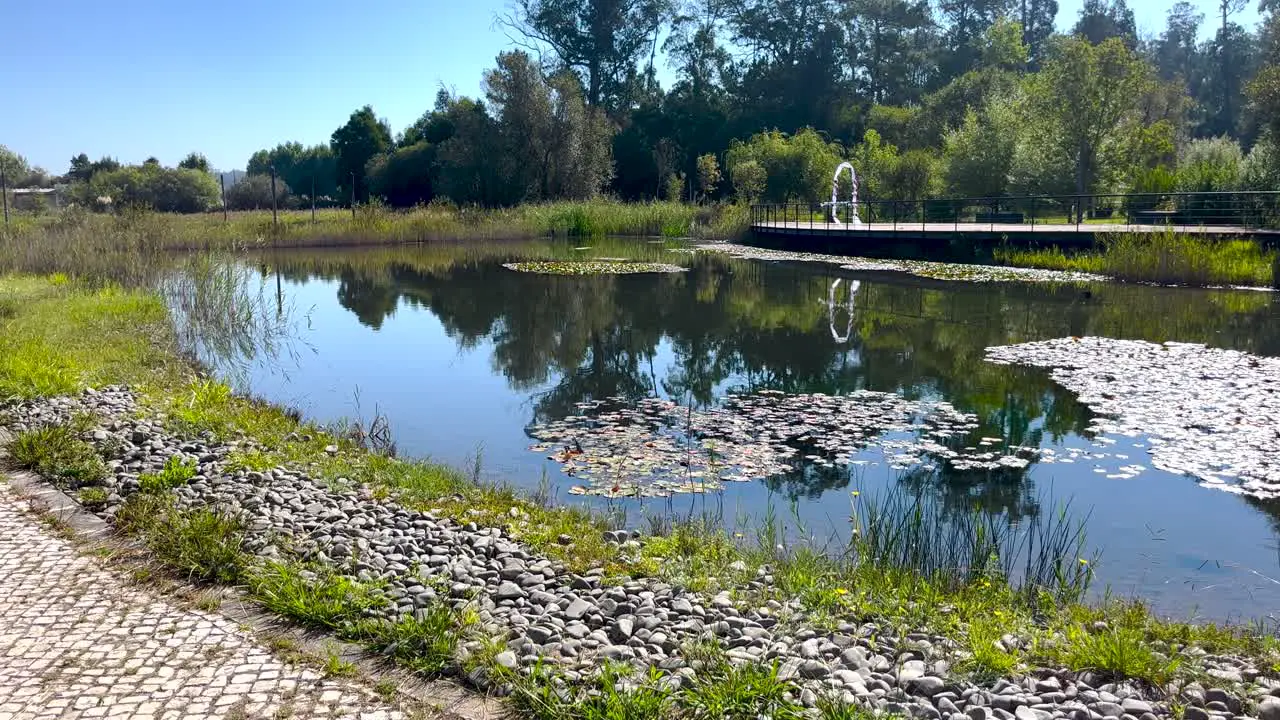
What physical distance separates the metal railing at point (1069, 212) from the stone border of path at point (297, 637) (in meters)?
19.6

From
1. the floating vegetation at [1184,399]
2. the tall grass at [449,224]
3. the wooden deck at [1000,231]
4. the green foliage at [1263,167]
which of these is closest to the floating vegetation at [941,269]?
the wooden deck at [1000,231]

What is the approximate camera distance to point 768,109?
51906mm

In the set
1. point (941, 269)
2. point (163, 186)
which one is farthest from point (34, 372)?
point (163, 186)

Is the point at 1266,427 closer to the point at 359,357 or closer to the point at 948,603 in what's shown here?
the point at 948,603

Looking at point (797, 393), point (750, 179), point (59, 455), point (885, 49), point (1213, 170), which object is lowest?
point (797, 393)

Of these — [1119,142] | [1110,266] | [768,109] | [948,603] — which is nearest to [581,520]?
[948,603]

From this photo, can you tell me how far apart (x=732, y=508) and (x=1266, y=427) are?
4955mm

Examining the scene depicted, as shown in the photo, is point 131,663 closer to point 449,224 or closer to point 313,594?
point 313,594

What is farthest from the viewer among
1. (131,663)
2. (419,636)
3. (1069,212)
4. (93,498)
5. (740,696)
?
(1069,212)

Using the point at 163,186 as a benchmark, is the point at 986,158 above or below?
below

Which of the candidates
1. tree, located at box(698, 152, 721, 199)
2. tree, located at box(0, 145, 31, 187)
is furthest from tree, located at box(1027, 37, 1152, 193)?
tree, located at box(0, 145, 31, 187)

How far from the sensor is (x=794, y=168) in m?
37.4

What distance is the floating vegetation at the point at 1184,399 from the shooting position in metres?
7.04

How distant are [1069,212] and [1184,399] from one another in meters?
21.5
